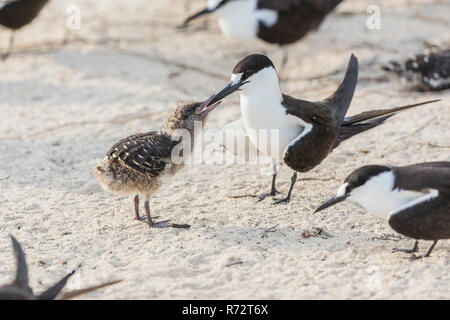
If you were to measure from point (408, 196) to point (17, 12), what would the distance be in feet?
17.1

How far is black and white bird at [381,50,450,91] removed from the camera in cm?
614

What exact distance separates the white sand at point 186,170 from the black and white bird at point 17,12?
0.32 metres

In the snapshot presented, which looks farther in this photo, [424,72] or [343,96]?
[424,72]

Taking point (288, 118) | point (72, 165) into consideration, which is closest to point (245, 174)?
point (288, 118)

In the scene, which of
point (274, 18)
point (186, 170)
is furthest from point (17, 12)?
point (186, 170)

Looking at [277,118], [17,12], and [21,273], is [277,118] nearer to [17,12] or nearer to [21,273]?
[21,273]

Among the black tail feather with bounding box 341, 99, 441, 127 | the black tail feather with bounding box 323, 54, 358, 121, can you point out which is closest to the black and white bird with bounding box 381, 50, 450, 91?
the black tail feather with bounding box 323, 54, 358, 121

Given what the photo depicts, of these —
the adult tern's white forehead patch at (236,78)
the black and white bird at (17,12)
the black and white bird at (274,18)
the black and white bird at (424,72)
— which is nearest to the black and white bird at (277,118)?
the adult tern's white forehead patch at (236,78)

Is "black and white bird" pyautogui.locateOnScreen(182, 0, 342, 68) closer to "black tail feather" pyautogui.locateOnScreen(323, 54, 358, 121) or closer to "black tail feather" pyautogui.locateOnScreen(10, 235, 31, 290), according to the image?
"black tail feather" pyautogui.locateOnScreen(323, 54, 358, 121)

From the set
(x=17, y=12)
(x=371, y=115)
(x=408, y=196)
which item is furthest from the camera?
(x=17, y=12)

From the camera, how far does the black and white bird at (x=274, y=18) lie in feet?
22.3

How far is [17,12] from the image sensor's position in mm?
7246

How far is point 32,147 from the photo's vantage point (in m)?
5.44

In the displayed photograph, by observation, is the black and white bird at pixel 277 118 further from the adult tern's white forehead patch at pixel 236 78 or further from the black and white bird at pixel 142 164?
the black and white bird at pixel 142 164
